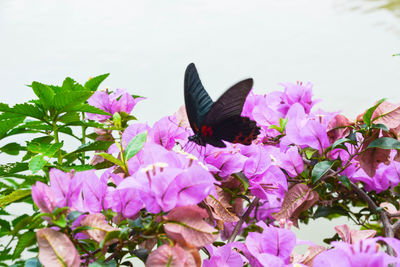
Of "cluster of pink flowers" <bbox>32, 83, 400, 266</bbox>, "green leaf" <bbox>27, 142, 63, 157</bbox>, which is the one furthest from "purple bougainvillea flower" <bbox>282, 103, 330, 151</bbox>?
"green leaf" <bbox>27, 142, 63, 157</bbox>

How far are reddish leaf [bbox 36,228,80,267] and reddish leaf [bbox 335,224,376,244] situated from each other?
1.77 feet

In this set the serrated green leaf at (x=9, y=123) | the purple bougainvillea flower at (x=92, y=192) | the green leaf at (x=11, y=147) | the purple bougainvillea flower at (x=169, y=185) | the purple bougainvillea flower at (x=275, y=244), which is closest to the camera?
the purple bougainvillea flower at (x=169, y=185)

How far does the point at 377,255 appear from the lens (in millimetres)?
598

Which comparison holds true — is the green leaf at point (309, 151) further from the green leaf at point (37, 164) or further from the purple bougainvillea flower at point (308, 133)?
the green leaf at point (37, 164)

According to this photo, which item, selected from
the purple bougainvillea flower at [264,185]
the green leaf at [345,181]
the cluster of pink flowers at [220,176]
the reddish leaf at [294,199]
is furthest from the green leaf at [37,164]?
the green leaf at [345,181]

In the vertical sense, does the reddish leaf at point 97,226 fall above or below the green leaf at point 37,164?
below

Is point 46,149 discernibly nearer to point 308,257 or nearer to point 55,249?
point 55,249

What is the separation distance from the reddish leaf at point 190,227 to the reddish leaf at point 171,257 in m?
0.01

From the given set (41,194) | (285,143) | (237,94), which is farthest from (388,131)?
(41,194)

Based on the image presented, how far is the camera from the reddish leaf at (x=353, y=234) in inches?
33.3

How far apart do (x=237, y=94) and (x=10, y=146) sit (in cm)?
66

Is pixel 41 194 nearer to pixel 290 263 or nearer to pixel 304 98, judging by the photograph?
pixel 290 263

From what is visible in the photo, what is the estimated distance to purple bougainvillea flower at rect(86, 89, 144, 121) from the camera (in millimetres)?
1240

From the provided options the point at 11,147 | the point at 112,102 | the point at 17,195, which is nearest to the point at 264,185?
the point at 17,195
